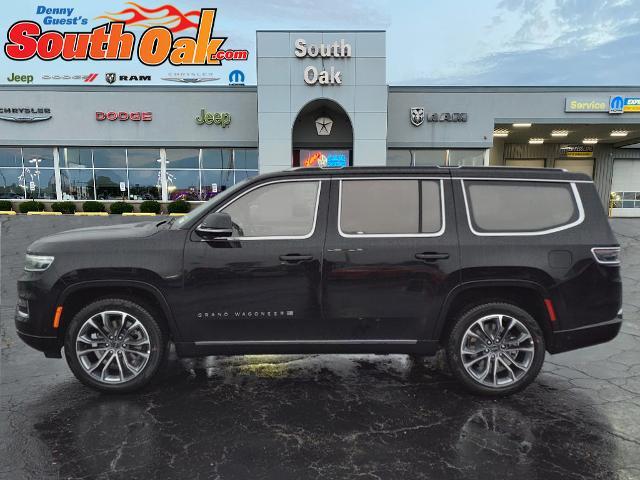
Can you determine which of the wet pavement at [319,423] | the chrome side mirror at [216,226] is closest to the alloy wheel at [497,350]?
the wet pavement at [319,423]

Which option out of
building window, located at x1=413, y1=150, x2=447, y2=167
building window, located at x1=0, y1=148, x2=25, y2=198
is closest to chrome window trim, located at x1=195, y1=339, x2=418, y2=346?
building window, located at x1=413, y1=150, x2=447, y2=167

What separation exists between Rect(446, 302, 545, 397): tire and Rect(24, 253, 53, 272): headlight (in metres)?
3.57

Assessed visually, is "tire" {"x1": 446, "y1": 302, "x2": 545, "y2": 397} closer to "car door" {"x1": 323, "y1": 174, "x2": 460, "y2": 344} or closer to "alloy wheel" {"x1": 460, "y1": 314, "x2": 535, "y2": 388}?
"alloy wheel" {"x1": 460, "y1": 314, "x2": 535, "y2": 388}

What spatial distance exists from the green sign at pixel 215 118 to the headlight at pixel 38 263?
2026cm

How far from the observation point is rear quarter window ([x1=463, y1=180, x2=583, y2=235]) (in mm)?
3850

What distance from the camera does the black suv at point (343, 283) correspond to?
3.72m

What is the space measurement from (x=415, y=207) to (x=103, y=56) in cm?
2847

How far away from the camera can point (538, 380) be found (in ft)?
13.8

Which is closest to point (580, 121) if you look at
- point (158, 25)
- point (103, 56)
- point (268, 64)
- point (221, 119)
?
point (268, 64)

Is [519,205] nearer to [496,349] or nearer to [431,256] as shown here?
[431,256]

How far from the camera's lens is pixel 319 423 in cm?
335

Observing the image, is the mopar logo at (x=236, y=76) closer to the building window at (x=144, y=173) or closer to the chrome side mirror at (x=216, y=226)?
the building window at (x=144, y=173)

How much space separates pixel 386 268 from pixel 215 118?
69.5 feet

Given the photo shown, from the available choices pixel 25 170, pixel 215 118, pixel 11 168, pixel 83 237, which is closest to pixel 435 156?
pixel 215 118
